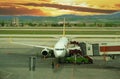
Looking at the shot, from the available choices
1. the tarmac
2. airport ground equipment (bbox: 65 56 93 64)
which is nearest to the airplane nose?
the tarmac

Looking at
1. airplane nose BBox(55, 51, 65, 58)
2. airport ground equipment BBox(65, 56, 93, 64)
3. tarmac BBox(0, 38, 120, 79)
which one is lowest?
tarmac BBox(0, 38, 120, 79)

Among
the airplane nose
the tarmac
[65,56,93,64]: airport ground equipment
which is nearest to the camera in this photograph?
the tarmac

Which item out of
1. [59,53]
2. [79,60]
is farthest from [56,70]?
[79,60]

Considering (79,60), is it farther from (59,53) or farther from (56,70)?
(56,70)

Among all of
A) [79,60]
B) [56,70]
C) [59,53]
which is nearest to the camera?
[56,70]

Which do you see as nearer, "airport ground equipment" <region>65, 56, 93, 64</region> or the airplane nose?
the airplane nose

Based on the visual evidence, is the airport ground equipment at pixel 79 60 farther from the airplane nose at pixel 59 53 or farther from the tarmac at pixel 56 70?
the airplane nose at pixel 59 53

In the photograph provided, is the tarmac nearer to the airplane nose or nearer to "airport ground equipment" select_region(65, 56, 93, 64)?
"airport ground equipment" select_region(65, 56, 93, 64)

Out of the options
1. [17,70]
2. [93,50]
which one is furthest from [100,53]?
[17,70]

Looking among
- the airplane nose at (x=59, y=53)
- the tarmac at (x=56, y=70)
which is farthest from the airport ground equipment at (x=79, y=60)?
the airplane nose at (x=59, y=53)

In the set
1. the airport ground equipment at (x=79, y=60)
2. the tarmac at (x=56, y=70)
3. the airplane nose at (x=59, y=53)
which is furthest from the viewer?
the airport ground equipment at (x=79, y=60)

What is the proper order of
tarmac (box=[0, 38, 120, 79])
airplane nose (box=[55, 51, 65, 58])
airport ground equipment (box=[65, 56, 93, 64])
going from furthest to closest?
airport ground equipment (box=[65, 56, 93, 64]) → airplane nose (box=[55, 51, 65, 58]) → tarmac (box=[0, 38, 120, 79])

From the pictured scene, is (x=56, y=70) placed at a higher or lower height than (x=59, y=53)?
lower

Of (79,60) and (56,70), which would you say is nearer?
(56,70)
